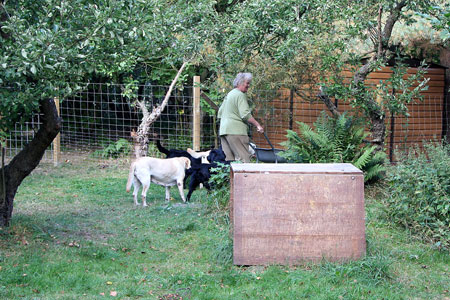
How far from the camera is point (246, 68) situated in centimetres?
1055

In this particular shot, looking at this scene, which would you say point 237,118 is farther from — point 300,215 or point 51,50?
point 51,50

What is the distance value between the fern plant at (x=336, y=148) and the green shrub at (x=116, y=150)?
18.7ft

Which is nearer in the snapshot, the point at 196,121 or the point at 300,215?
the point at 300,215

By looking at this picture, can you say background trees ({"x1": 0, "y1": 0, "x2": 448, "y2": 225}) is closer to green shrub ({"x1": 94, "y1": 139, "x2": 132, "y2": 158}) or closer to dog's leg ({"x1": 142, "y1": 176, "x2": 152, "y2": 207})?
dog's leg ({"x1": 142, "y1": 176, "x2": 152, "y2": 207})

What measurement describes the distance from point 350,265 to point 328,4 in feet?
15.4

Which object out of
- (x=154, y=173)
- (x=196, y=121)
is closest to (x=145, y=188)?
(x=154, y=173)

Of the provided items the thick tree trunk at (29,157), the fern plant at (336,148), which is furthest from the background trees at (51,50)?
Result: the fern plant at (336,148)

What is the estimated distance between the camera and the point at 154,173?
344 inches

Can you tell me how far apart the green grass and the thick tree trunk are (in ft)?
1.05

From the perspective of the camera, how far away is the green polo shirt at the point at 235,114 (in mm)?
8047

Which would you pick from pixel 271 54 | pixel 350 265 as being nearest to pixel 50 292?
pixel 350 265

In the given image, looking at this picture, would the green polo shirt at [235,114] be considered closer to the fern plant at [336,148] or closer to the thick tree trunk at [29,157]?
the fern plant at [336,148]

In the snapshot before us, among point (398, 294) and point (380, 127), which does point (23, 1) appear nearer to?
point (398, 294)

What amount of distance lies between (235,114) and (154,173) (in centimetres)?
175
